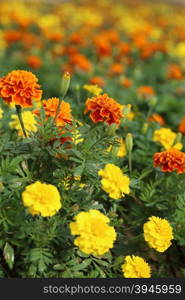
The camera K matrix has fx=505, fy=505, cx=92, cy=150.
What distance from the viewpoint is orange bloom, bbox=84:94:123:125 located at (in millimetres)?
1936

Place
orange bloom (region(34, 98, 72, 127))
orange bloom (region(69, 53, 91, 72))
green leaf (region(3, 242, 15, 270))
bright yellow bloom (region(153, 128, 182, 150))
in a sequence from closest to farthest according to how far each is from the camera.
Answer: green leaf (region(3, 242, 15, 270)) < orange bloom (region(34, 98, 72, 127)) < bright yellow bloom (region(153, 128, 182, 150)) < orange bloom (region(69, 53, 91, 72))

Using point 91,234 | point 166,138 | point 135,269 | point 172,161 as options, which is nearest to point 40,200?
point 91,234

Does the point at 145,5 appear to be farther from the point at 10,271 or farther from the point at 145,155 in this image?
the point at 10,271

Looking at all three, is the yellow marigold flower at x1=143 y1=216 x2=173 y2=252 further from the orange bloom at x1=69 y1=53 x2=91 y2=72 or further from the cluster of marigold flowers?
the orange bloom at x1=69 y1=53 x2=91 y2=72

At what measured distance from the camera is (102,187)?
1.82 metres

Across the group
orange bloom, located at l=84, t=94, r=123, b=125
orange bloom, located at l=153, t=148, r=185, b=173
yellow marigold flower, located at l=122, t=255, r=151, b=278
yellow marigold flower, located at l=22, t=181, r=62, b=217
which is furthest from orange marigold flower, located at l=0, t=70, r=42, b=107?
yellow marigold flower, located at l=122, t=255, r=151, b=278

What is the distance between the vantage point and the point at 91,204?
1.94 meters

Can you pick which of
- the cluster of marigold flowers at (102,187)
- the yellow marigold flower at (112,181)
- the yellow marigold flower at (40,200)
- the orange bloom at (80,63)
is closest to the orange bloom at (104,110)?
the cluster of marigold flowers at (102,187)

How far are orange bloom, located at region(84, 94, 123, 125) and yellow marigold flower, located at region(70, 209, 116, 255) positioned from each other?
0.42 metres

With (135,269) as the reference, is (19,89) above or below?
above

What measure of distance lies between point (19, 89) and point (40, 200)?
46 cm

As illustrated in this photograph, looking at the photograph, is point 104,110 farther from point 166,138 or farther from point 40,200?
point 166,138

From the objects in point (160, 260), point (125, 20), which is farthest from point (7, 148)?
point (125, 20)

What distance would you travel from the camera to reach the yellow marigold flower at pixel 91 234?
5.45 feet
